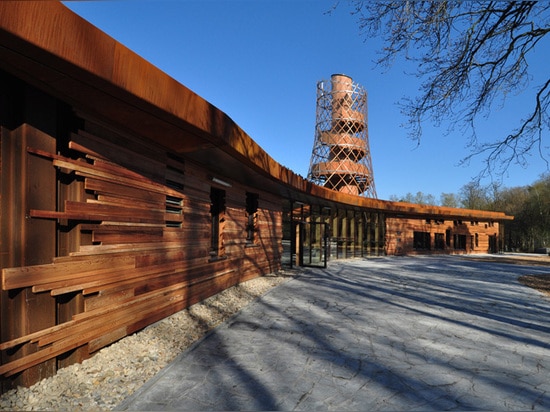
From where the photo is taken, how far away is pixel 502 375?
12.6ft

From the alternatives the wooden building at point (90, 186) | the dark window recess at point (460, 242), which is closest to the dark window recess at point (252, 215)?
the wooden building at point (90, 186)

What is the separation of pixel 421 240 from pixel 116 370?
25787 mm

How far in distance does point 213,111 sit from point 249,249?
597 centimetres

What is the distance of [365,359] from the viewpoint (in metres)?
4.27

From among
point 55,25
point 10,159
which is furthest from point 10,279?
point 55,25

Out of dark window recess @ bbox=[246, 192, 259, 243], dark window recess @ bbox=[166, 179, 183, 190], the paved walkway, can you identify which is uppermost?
dark window recess @ bbox=[166, 179, 183, 190]

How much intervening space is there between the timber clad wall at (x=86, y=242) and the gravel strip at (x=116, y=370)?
0.45ft

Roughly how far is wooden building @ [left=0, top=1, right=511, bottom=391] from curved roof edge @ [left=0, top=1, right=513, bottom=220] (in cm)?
1

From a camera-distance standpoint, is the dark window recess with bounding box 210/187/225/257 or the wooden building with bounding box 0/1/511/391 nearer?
the wooden building with bounding box 0/1/511/391

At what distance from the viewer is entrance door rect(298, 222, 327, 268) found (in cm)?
1487

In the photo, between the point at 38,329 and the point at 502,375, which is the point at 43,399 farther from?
the point at 502,375

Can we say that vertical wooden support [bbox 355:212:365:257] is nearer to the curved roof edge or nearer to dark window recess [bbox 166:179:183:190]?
dark window recess [bbox 166:179:183:190]

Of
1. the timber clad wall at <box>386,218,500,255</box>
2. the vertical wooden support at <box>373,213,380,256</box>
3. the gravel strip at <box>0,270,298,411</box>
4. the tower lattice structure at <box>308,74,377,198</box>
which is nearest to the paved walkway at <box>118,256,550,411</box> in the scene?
the gravel strip at <box>0,270,298,411</box>

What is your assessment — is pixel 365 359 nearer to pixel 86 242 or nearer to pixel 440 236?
pixel 86 242
